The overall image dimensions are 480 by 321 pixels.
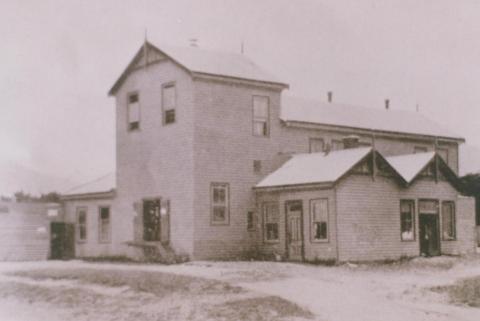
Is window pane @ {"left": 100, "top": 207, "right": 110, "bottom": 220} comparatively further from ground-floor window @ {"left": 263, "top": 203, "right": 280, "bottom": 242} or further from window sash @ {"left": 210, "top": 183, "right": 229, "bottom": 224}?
ground-floor window @ {"left": 263, "top": 203, "right": 280, "bottom": 242}

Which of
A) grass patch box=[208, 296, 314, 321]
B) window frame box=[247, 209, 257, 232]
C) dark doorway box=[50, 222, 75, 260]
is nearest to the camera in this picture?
grass patch box=[208, 296, 314, 321]

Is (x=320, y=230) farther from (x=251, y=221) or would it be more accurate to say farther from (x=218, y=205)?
(x=218, y=205)

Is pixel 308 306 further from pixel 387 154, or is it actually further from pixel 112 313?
pixel 387 154

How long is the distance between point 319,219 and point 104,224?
9.34 meters

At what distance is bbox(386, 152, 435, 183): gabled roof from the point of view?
28219 mm

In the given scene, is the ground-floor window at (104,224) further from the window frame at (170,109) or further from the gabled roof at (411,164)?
the gabled roof at (411,164)

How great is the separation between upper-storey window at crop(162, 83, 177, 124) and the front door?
4.74m

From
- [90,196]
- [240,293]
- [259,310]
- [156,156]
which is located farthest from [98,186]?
[259,310]

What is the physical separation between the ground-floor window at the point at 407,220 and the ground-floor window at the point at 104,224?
1078 cm

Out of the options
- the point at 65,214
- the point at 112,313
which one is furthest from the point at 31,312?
the point at 65,214

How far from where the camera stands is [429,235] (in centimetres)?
2884

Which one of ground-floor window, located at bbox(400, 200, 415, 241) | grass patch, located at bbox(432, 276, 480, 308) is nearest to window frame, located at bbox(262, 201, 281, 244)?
ground-floor window, located at bbox(400, 200, 415, 241)

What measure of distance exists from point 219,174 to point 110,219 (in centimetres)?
579

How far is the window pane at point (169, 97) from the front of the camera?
91.1 feet
